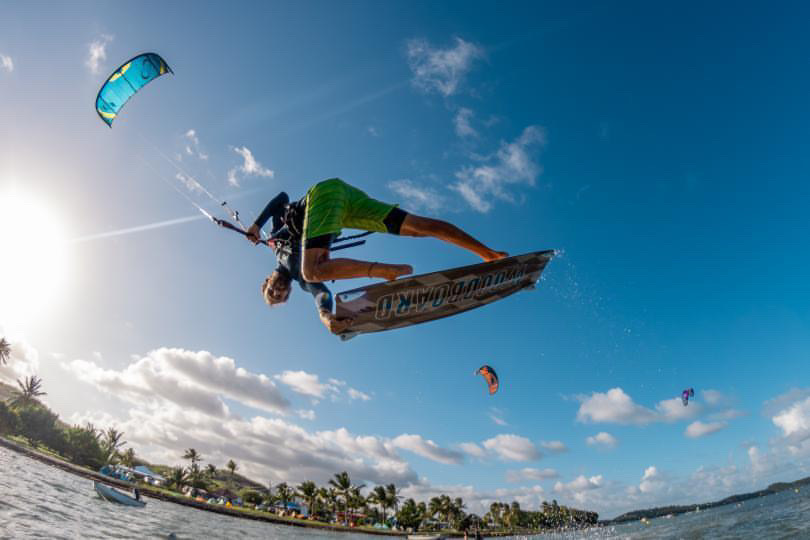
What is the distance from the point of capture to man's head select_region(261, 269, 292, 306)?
535cm

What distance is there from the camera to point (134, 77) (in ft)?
31.8

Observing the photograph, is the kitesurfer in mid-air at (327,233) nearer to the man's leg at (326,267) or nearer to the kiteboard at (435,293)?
the man's leg at (326,267)

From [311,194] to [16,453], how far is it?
77.8 m

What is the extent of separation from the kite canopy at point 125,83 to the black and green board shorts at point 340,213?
8.33 meters

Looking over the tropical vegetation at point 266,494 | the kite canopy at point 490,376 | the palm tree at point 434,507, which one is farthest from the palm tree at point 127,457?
the kite canopy at point 490,376

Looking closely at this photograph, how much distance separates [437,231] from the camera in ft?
16.1

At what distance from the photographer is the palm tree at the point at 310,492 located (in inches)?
4247

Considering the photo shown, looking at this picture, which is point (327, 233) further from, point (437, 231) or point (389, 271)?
point (437, 231)

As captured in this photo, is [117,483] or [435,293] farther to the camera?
[117,483]

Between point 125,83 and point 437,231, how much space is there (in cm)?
980

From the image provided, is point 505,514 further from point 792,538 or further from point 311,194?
point 311,194

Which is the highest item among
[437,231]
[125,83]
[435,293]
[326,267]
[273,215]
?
[125,83]

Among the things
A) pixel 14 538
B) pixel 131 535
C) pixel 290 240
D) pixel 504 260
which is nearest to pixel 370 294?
pixel 290 240

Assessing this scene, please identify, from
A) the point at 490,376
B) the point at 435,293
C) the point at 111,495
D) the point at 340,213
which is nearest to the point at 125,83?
the point at 340,213
